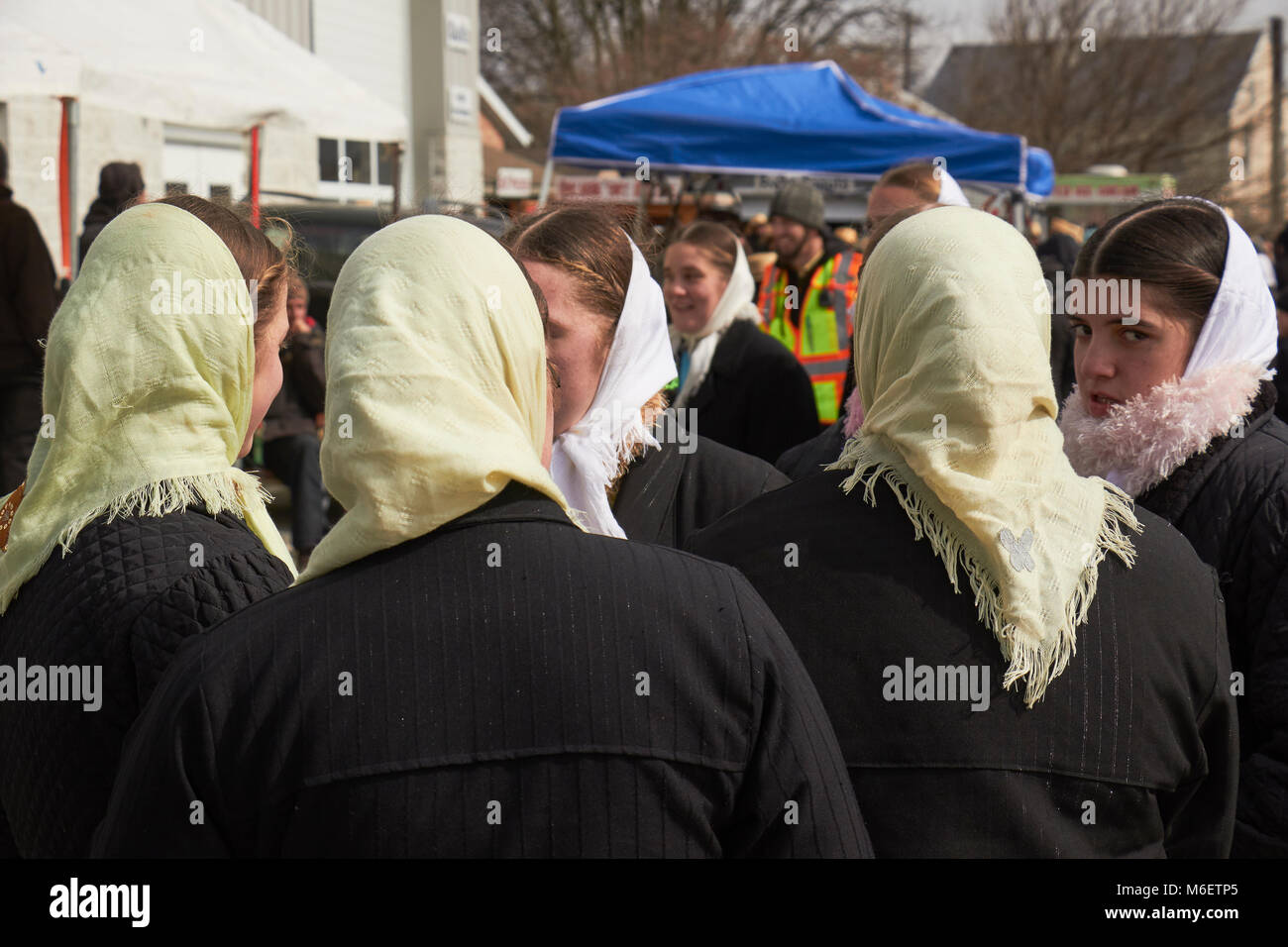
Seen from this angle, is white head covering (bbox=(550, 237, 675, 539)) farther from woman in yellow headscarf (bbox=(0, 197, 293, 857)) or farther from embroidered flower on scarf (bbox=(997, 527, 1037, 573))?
embroidered flower on scarf (bbox=(997, 527, 1037, 573))

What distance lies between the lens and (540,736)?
1.33 meters

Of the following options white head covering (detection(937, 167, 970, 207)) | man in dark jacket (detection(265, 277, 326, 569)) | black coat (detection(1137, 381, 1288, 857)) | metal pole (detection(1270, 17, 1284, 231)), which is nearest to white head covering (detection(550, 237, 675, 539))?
black coat (detection(1137, 381, 1288, 857))

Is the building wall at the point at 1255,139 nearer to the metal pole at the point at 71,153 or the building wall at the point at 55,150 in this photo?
the building wall at the point at 55,150

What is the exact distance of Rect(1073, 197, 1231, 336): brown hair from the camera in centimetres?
240

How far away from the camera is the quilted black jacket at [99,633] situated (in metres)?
1.73

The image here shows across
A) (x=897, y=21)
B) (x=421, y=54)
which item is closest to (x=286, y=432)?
(x=421, y=54)

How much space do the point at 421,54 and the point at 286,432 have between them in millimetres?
11620

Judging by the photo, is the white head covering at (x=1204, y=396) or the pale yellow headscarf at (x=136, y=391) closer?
the pale yellow headscarf at (x=136, y=391)

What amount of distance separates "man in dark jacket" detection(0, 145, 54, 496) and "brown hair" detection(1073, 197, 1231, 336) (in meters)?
4.89

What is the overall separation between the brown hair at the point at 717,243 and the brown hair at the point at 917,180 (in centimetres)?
62

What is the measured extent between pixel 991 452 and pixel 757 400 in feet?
8.91

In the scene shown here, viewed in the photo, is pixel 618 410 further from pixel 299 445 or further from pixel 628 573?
pixel 299 445

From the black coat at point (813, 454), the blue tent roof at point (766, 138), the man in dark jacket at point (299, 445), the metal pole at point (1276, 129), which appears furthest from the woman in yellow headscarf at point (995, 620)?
the metal pole at point (1276, 129)
